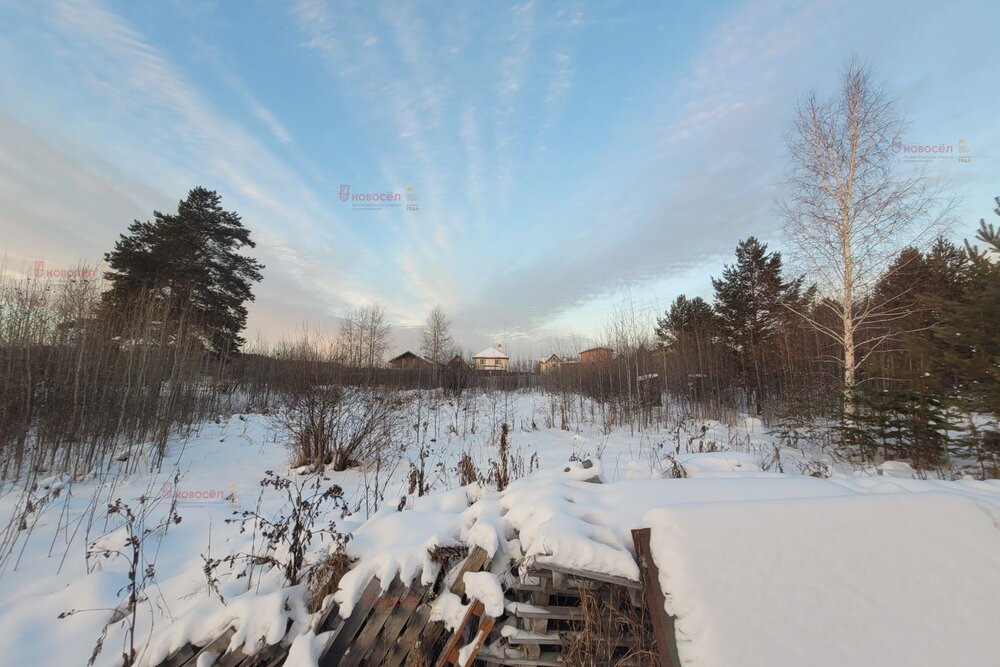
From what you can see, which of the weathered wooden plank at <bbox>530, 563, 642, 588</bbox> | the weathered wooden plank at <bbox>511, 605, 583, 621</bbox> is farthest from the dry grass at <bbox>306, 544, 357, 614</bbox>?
the weathered wooden plank at <bbox>530, 563, 642, 588</bbox>

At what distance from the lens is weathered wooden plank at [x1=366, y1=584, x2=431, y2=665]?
2090 millimetres

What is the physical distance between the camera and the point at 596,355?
15.6 metres

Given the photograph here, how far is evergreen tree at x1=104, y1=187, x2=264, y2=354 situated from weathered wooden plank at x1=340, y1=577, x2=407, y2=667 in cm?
1566

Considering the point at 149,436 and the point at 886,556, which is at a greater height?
the point at 886,556

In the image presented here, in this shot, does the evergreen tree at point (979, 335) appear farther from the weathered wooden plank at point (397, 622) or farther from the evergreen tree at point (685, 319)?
the evergreen tree at point (685, 319)

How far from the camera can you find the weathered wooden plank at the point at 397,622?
2090 millimetres

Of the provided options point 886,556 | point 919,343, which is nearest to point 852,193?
point 919,343

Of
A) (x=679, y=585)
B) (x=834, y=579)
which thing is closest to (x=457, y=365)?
(x=679, y=585)

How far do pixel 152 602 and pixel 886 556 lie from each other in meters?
4.51

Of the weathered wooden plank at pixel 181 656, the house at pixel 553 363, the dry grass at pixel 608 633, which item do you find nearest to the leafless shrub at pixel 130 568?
the weathered wooden plank at pixel 181 656

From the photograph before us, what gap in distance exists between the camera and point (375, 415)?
22.1ft

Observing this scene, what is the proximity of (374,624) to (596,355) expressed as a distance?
562 inches

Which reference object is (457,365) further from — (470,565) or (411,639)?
(411,639)

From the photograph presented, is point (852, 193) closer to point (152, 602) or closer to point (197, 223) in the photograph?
point (152, 602)
